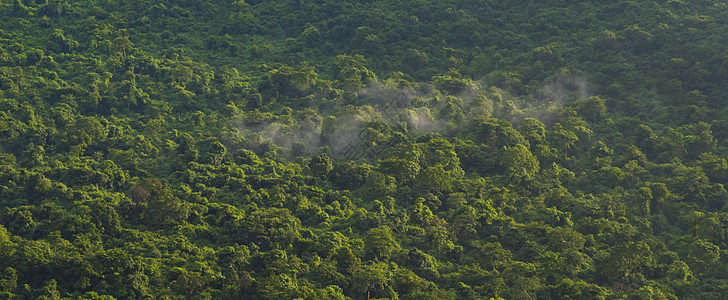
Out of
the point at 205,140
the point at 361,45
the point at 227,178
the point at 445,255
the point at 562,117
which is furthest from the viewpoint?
the point at 361,45

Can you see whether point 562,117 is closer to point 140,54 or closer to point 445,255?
point 445,255

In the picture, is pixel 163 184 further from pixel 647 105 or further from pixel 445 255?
pixel 647 105

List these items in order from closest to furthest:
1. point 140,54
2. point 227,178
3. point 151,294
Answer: point 151,294
point 227,178
point 140,54

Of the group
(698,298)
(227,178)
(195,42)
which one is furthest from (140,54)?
(698,298)

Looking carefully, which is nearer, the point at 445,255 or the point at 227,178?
the point at 445,255

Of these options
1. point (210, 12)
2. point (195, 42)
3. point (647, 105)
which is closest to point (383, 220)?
point (647, 105)

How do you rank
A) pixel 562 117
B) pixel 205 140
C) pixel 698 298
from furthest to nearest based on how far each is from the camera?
pixel 562 117, pixel 205 140, pixel 698 298
